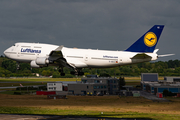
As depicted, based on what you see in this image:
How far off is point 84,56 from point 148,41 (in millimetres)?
15443

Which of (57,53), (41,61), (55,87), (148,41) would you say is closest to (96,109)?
(57,53)

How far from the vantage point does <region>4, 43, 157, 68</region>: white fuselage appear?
197ft

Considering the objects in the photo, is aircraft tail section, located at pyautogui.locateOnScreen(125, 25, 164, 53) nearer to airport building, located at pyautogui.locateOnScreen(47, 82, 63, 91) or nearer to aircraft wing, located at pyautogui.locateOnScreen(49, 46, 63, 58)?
aircraft wing, located at pyautogui.locateOnScreen(49, 46, 63, 58)

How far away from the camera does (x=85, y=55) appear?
60250 mm

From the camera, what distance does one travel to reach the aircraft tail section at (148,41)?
62.5 meters

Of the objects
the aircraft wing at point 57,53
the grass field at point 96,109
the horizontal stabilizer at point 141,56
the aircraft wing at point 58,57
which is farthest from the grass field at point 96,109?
the aircraft wing at point 57,53

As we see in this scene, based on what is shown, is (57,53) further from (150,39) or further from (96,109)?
(96,109)

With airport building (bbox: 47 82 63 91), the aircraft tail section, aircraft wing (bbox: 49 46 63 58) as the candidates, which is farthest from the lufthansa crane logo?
airport building (bbox: 47 82 63 91)

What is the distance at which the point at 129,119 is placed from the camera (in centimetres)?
5153

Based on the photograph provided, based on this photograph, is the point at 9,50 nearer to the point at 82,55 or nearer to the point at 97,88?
the point at 82,55

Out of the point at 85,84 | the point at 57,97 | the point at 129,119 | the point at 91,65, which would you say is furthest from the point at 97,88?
the point at 129,119

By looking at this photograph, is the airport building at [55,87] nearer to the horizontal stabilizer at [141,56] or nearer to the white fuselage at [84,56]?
the white fuselage at [84,56]

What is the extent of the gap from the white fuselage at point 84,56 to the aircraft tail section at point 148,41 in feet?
6.12

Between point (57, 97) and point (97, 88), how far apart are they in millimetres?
25817
